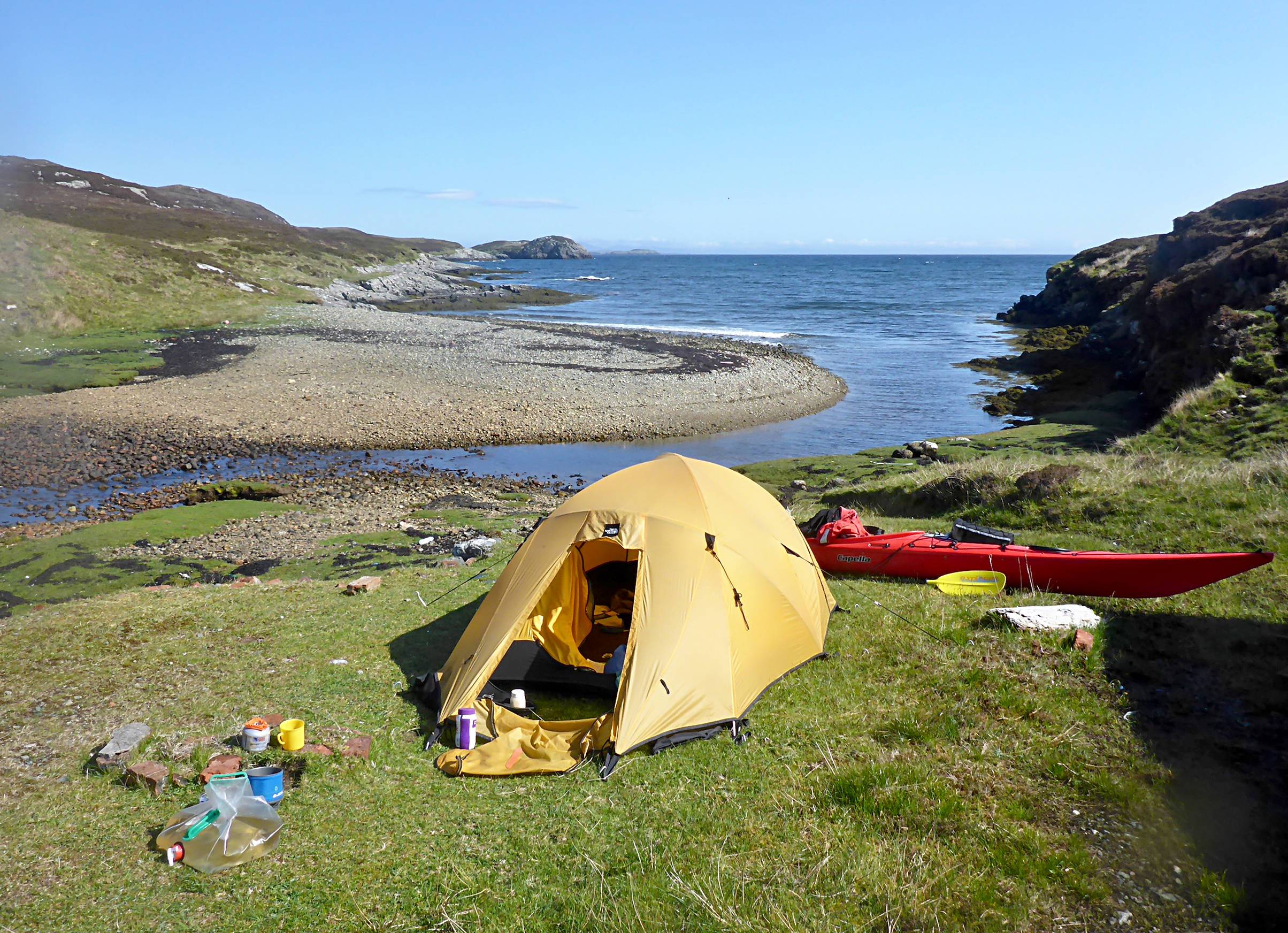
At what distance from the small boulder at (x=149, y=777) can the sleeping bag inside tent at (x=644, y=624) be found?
7.68 feet

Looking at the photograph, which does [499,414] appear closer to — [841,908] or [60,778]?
[60,778]

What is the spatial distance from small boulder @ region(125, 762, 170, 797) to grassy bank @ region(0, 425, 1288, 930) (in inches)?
7.0

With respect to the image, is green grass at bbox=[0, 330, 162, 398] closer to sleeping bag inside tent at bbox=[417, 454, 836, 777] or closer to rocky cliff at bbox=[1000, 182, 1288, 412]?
sleeping bag inside tent at bbox=[417, 454, 836, 777]

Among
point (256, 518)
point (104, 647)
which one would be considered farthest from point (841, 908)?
point (256, 518)

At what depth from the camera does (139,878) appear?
5.73 m

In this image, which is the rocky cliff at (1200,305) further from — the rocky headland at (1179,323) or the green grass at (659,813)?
the green grass at (659,813)

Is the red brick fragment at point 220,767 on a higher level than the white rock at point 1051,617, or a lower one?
lower

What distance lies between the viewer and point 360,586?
13.0 meters

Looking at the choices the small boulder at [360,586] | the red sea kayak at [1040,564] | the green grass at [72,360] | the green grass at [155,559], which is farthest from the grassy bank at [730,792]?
the green grass at [72,360]

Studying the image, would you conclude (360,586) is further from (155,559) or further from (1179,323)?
(1179,323)

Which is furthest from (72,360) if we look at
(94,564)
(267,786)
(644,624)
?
(644,624)

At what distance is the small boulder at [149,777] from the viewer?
6.80 m

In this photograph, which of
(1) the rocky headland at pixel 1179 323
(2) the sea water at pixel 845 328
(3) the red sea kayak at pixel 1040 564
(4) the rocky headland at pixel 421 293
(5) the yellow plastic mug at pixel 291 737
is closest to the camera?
(5) the yellow plastic mug at pixel 291 737

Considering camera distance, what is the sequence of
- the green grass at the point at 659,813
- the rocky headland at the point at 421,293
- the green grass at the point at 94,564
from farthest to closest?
the rocky headland at the point at 421,293, the green grass at the point at 94,564, the green grass at the point at 659,813
